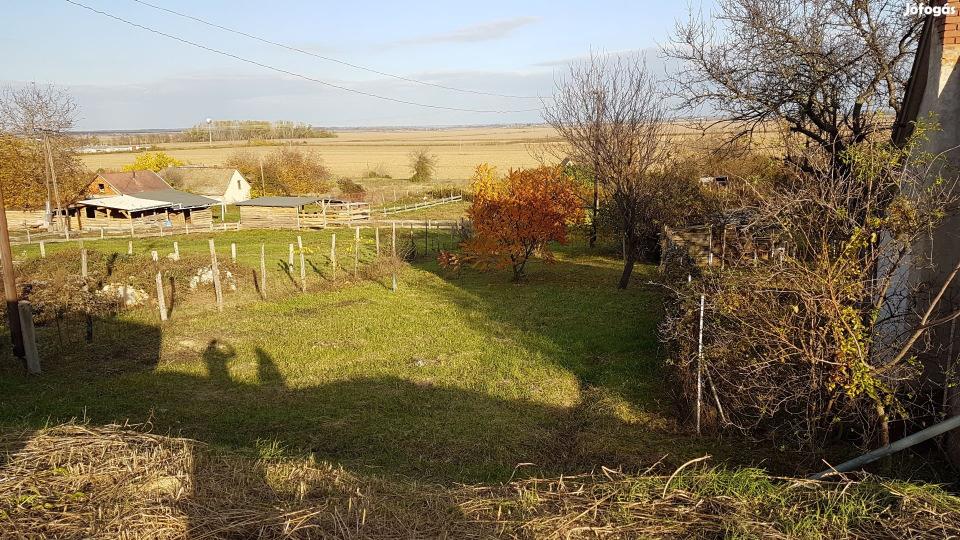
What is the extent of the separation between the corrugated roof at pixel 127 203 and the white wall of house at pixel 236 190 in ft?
38.0

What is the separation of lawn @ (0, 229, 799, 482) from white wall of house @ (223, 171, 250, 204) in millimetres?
37508

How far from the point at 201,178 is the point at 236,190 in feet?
10.0

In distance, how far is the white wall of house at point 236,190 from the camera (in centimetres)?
5339

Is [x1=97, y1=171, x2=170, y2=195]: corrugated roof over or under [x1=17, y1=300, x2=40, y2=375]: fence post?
over

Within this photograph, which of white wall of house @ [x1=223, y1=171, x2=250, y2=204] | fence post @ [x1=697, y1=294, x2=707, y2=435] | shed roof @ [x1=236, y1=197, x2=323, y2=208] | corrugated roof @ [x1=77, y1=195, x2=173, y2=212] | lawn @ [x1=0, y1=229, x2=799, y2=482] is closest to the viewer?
fence post @ [x1=697, y1=294, x2=707, y2=435]

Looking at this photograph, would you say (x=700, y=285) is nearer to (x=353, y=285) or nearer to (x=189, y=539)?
(x=189, y=539)

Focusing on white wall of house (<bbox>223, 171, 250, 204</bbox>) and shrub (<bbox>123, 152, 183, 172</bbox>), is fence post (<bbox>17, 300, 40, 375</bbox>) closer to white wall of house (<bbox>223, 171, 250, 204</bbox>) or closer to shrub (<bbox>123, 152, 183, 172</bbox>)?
white wall of house (<bbox>223, 171, 250, 204</bbox>)

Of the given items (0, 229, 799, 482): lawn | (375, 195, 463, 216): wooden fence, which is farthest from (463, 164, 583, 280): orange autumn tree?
(375, 195, 463, 216): wooden fence

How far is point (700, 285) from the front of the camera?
8430 millimetres

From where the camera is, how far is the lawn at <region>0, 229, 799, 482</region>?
8.57m

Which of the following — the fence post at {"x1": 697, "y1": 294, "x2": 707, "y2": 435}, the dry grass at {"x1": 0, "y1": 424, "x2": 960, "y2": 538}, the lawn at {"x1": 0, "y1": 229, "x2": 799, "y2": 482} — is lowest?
the lawn at {"x1": 0, "y1": 229, "x2": 799, "y2": 482}

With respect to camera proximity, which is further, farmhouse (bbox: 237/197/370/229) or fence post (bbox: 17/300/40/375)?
farmhouse (bbox: 237/197/370/229)

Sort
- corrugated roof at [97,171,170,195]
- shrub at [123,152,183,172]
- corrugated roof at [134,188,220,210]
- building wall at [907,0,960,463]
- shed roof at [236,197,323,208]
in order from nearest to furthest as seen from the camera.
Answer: building wall at [907,0,960,463], shed roof at [236,197,323,208], corrugated roof at [134,188,220,210], corrugated roof at [97,171,170,195], shrub at [123,152,183,172]

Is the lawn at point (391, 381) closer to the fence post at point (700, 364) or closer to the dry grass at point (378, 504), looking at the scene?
the fence post at point (700, 364)
